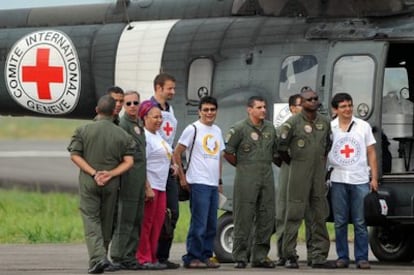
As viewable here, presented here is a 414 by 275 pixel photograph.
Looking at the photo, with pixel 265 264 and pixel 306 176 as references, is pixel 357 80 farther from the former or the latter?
pixel 265 264

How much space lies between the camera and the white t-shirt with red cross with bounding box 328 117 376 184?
15234 millimetres

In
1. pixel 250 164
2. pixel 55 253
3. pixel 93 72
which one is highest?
pixel 93 72

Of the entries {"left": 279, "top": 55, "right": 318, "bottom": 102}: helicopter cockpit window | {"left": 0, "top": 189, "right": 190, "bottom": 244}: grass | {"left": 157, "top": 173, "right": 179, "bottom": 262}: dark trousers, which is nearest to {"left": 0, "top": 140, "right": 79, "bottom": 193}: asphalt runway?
{"left": 0, "top": 189, "right": 190, "bottom": 244}: grass

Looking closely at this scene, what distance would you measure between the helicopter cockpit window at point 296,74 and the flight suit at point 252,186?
1218 mm

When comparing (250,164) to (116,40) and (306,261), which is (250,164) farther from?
(116,40)

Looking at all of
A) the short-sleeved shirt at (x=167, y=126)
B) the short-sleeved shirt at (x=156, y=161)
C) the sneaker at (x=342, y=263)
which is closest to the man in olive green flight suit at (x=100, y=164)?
the short-sleeved shirt at (x=156, y=161)

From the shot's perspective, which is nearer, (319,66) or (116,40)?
(319,66)

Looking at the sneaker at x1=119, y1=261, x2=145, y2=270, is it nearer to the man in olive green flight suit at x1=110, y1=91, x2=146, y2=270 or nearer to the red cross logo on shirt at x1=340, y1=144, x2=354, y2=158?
the man in olive green flight suit at x1=110, y1=91, x2=146, y2=270

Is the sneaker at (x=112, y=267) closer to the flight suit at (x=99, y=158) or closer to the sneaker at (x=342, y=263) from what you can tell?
the flight suit at (x=99, y=158)

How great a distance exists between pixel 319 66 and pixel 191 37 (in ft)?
5.85

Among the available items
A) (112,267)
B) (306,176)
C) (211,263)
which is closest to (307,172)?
(306,176)

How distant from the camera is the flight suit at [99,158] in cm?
1422

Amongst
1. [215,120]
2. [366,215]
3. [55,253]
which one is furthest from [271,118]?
[55,253]

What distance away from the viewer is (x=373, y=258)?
59.6ft
